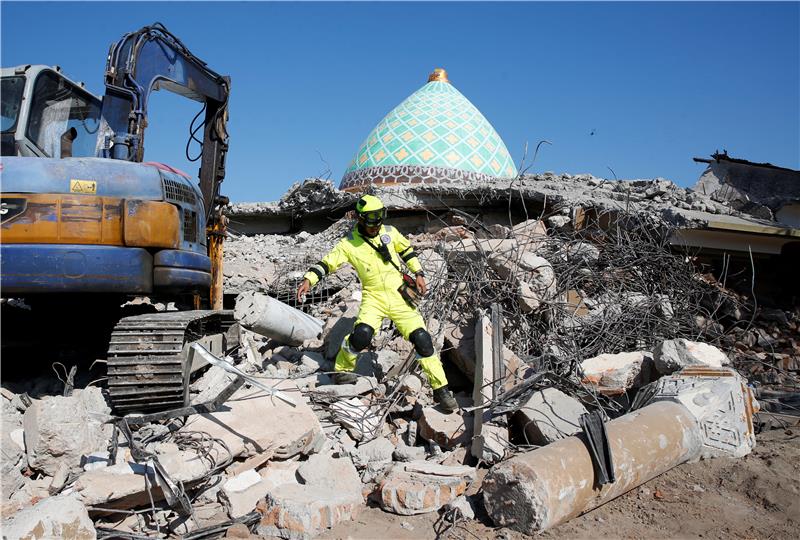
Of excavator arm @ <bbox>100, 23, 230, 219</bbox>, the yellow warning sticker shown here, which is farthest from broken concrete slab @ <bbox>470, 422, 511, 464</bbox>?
excavator arm @ <bbox>100, 23, 230, 219</bbox>

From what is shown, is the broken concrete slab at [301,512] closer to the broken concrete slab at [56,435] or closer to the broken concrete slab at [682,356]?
the broken concrete slab at [56,435]

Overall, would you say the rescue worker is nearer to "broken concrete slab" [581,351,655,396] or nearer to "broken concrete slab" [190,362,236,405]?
"broken concrete slab" [190,362,236,405]

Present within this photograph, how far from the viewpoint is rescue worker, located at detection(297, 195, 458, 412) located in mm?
5152

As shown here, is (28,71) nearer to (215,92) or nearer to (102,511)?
(215,92)

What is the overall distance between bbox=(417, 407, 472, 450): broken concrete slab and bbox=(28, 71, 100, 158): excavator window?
3493 mm

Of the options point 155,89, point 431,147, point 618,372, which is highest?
point 431,147

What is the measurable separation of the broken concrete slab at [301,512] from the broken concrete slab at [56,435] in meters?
1.24

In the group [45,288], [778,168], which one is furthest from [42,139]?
[778,168]

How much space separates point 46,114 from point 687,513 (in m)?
5.32

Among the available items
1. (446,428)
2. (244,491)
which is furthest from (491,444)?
(244,491)

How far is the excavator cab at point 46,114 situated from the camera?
16.1 feet

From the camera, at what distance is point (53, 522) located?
9.87 feet

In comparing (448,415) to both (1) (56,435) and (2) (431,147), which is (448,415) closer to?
(1) (56,435)

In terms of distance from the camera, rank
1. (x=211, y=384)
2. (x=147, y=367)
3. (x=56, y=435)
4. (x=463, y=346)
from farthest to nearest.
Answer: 1. (x=463, y=346)
2. (x=211, y=384)
3. (x=147, y=367)
4. (x=56, y=435)
